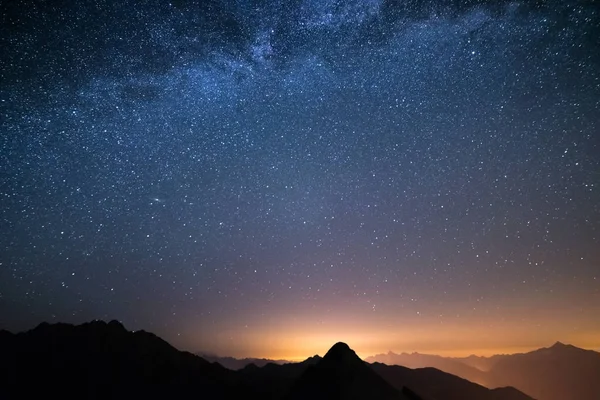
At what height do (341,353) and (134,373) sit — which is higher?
(341,353)

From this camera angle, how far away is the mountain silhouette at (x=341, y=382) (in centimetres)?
3425

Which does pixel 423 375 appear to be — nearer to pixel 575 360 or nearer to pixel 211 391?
pixel 211 391

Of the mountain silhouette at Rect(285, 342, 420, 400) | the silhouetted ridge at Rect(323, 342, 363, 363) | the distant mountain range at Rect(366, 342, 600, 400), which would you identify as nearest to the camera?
the mountain silhouette at Rect(285, 342, 420, 400)

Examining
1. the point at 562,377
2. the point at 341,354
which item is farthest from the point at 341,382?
the point at 562,377

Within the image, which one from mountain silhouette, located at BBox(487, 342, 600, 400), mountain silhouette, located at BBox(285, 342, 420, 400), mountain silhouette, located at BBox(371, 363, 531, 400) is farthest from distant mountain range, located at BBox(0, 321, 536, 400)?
mountain silhouette, located at BBox(487, 342, 600, 400)

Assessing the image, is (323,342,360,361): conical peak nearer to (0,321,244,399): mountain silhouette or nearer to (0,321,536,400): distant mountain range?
(0,321,536,400): distant mountain range

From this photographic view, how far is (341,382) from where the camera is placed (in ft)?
116

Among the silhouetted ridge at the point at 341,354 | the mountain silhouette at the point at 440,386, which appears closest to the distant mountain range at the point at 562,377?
the mountain silhouette at the point at 440,386

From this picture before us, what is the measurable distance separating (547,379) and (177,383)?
204172 millimetres

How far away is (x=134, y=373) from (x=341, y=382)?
28.0 metres

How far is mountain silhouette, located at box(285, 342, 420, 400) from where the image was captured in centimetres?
3425

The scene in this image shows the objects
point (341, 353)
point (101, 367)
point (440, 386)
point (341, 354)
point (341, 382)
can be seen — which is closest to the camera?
point (341, 382)

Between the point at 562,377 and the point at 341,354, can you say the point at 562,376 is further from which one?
the point at 341,354

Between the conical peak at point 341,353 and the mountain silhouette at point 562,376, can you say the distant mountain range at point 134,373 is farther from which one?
the mountain silhouette at point 562,376
